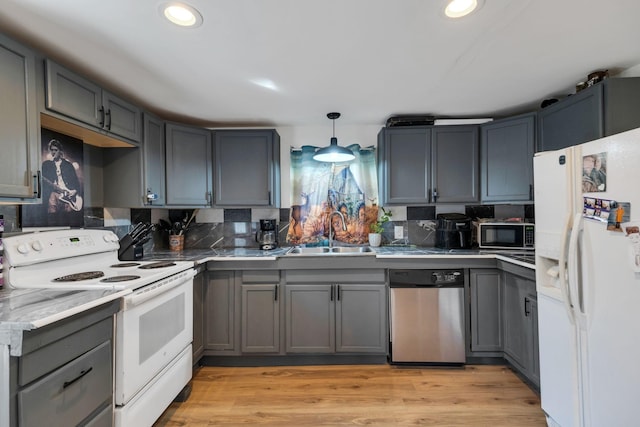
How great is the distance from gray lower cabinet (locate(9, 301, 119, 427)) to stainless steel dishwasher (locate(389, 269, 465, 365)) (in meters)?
1.93

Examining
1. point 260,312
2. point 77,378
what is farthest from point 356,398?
point 77,378

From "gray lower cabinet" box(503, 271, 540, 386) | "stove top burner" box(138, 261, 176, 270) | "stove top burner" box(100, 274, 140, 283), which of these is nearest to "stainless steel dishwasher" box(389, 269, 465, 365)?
"gray lower cabinet" box(503, 271, 540, 386)

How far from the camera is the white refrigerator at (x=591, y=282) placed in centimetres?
115

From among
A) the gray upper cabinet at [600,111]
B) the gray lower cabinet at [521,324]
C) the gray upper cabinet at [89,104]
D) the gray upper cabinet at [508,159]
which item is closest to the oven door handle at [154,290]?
the gray upper cabinet at [89,104]

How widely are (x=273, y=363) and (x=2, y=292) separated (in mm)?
1802

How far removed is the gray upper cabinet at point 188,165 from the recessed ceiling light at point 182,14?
134 cm

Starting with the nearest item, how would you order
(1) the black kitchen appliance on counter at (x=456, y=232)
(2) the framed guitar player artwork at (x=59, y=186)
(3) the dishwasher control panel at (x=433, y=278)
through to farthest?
1. (2) the framed guitar player artwork at (x=59, y=186)
2. (3) the dishwasher control panel at (x=433, y=278)
3. (1) the black kitchen appliance on counter at (x=456, y=232)

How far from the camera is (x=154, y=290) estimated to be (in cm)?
155

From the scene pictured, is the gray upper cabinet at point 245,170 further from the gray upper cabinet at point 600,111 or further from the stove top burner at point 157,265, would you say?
the gray upper cabinet at point 600,111

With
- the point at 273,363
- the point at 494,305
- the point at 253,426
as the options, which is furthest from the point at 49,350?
the point at 494,305

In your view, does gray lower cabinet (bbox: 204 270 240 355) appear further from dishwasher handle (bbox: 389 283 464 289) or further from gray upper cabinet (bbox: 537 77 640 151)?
gray upper cabinet (bbox: 537 77 640 151)

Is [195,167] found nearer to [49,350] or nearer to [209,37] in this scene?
[209,37]

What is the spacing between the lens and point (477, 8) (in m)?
1.27

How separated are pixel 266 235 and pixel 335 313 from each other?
1016mm
